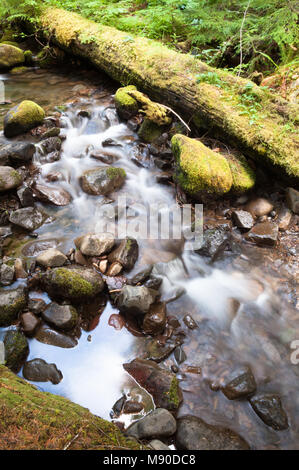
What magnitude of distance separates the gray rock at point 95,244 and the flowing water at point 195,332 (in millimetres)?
329

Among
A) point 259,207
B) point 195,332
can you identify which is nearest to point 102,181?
point 259,207

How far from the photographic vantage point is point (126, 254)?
154 inches

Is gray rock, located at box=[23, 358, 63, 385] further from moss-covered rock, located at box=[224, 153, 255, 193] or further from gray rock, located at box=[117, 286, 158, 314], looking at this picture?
moss-covered rock, located at box=[224, 153, 255, 193]

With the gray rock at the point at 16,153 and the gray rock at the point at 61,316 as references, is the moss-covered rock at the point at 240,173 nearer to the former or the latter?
the gray rock at the point at 61,316

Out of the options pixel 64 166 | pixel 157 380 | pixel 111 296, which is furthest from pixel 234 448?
pixel 64 166

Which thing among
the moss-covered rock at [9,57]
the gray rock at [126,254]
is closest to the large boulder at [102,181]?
the gray rock at [126,254]

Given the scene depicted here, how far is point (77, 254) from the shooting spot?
3.96 m

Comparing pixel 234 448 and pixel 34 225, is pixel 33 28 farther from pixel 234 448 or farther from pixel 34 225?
pixel 234 448

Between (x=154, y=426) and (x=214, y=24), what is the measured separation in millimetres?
7346

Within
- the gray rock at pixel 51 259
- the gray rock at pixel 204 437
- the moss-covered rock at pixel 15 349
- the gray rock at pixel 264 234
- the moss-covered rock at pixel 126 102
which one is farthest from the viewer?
the moss-covered rock at pixel 126 102

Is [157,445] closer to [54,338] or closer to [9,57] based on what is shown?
[54,338]

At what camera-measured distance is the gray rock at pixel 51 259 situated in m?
3.73

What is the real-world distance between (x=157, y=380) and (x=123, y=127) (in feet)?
18.0

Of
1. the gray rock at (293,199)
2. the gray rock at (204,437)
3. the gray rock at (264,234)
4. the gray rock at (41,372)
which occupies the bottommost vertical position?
the gray rock at (41,372)
